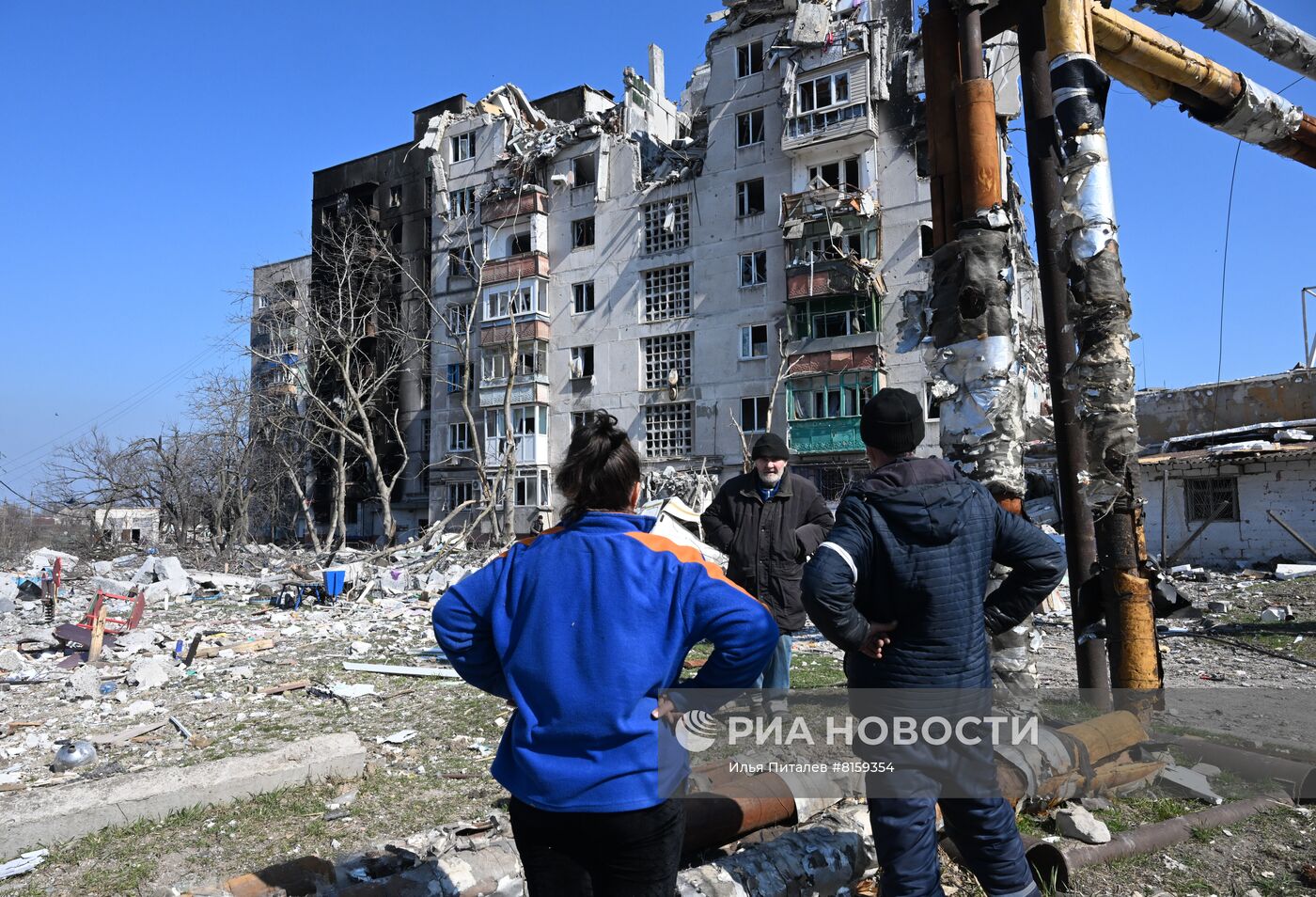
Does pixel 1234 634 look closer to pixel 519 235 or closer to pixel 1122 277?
pixel 1122 277

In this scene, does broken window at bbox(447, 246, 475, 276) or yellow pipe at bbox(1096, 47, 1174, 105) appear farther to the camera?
broken window at bbox(447, 246, 475, 276)

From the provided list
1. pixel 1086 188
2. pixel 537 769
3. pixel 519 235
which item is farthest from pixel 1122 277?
pixel 519 235

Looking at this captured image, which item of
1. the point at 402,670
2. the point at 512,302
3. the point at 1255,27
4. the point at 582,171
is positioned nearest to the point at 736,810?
the point at 402,670

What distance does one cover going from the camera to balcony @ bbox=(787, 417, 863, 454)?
80.9ft

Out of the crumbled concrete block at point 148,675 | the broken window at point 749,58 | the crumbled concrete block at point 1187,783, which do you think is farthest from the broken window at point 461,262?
the crumbled concrete block at point 1187,783

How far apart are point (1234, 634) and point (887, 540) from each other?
10179 mm

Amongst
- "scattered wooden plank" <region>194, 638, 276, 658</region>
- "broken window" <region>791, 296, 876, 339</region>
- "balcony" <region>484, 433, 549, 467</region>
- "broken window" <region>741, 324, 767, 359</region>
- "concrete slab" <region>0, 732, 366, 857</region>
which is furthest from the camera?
"balcony" <region>484, 433, 549, 467</region>

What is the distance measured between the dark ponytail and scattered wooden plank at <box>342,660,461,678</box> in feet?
22.8

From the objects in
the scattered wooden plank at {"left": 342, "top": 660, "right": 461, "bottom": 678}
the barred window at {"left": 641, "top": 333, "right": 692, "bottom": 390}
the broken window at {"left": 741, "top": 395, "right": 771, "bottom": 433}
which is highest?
the barred window at {"left": 641, "top": 333, "right": 692, "bottom": 390}

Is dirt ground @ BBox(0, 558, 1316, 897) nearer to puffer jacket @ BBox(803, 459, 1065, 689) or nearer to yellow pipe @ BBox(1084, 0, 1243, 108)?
puffer jacket @ BBox(803, 459, 1065, 689)

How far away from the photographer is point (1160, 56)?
6418 mm

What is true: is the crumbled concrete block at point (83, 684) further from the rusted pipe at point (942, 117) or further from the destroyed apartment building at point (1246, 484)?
the destroyed apartment building at point (1246, 484)

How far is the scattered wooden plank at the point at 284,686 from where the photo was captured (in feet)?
25.2

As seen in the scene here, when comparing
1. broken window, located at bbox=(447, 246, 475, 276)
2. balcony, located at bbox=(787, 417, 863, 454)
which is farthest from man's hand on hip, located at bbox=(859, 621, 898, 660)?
broken window, located at bbox=(447, 246, 475, 276)
